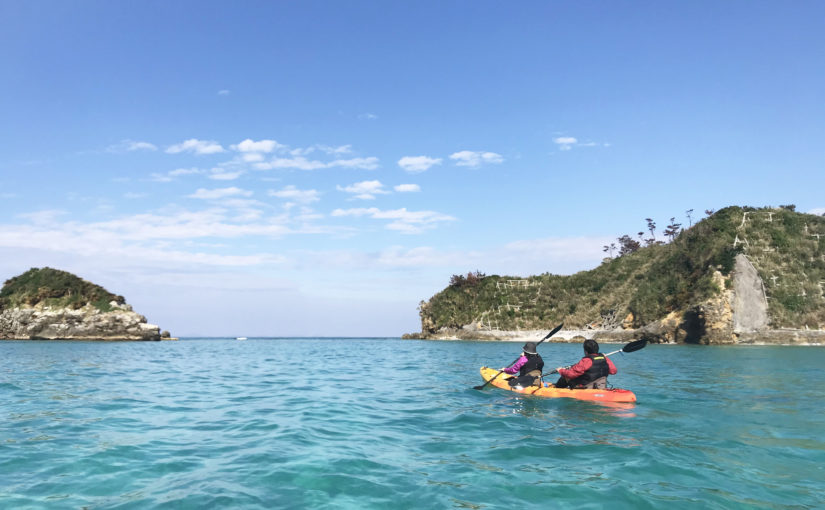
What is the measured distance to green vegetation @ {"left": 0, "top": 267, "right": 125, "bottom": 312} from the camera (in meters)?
64.6

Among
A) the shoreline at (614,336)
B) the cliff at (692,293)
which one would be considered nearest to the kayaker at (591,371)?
the shoreline at (614,336)

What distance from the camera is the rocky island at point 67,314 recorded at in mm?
62156

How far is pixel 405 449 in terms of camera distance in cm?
834

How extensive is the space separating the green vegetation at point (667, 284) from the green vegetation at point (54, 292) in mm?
49833

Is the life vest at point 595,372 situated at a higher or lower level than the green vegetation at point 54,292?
lower

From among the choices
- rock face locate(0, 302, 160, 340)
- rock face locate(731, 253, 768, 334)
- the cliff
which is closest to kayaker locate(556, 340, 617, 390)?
the cliff

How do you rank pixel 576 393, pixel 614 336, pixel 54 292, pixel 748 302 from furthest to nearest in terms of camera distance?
pixel 54 292, pixel 614 336, pixel 748 302, pixel 576 393

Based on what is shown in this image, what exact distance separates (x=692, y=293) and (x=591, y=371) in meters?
47.6

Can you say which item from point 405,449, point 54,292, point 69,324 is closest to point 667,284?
point 405,449

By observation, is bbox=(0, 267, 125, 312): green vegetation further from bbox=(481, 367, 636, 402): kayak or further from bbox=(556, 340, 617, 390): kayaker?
bbox=(556, 340, 617, 390): kayaker

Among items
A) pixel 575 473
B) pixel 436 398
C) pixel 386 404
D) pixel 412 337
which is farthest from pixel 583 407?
pixel 412 337

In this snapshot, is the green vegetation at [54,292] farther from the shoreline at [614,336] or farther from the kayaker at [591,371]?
the kayaker at [591,371]

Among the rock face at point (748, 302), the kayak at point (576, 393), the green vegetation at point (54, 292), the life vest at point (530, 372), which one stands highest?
the green vegetation at point (54, 292)

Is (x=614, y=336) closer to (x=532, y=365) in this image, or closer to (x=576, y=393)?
(x=532, y=365)
